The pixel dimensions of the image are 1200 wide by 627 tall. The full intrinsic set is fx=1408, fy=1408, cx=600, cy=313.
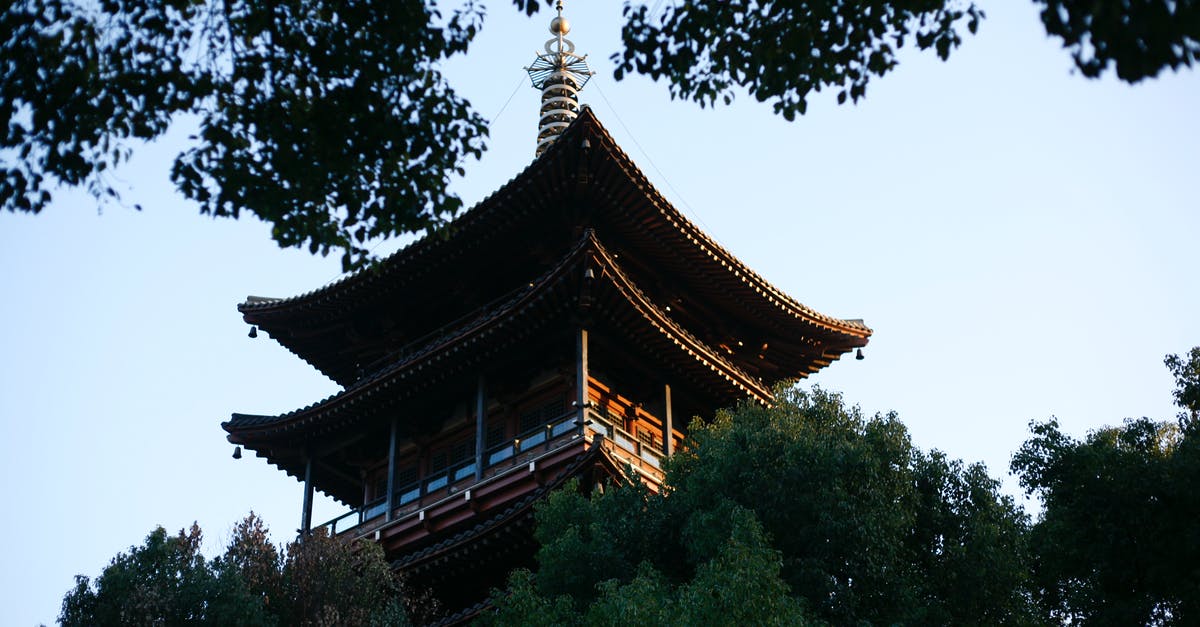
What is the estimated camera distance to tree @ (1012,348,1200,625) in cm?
1794

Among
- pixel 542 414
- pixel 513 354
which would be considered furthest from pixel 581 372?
pixel 513 354

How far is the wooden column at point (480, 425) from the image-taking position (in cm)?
2678

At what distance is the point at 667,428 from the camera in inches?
1104

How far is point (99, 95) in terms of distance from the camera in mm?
10859

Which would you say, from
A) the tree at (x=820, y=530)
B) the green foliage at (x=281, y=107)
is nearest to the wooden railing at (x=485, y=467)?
the tree at (x=820, y=530)

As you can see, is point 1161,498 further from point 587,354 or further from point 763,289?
point 763,289

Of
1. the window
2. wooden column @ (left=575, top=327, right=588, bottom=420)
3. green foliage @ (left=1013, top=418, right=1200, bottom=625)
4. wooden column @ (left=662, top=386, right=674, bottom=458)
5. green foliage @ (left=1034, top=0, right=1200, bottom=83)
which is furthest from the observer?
wooden column @ (left=662, top=386, right=674, bottom=458)

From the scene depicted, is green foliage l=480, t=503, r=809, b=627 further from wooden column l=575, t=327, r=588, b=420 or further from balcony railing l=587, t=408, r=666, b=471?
wooden column l=575, t=327, r=588, b=420

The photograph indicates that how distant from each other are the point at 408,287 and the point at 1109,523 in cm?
1702

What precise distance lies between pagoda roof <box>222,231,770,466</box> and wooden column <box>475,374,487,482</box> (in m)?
0.60

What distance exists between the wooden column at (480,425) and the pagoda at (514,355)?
0.15ft

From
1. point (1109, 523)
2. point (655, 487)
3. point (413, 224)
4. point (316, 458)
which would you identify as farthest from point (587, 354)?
point (413, 224)

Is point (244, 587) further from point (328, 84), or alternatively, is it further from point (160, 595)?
point (328, 84)

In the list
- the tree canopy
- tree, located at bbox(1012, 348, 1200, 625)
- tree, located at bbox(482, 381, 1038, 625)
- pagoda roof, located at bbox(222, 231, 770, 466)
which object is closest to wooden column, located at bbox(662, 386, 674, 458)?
pagoda roof, located at bbox(222, 231, 770, 466)
